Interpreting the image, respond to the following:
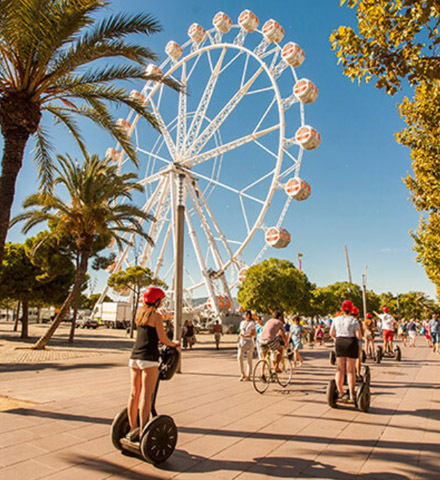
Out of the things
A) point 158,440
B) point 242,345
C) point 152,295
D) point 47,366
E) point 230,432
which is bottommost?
point 47,366

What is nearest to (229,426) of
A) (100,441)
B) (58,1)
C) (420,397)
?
(100,441)

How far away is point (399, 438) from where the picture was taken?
494 cm

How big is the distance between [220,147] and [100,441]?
2684 cm

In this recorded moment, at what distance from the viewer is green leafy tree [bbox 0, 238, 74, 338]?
21.7 m

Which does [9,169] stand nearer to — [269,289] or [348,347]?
[348,347]

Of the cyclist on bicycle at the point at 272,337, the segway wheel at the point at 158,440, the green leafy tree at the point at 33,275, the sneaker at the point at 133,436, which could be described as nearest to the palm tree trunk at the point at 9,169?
the sneaker at the point at 133,436

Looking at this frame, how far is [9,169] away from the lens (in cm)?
684

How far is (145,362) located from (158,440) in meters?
0.75

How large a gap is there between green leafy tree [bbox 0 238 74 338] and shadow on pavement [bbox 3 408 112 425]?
665 inches

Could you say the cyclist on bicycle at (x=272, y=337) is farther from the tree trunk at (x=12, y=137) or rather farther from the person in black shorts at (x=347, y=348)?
the tree trunk at (x=12, y=137)

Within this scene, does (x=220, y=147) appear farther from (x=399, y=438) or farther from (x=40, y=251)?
(x=399, y=438)

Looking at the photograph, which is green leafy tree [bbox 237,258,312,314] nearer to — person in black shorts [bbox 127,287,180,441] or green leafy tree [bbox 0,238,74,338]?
green leafy tree [bbox 0,238,74,338]

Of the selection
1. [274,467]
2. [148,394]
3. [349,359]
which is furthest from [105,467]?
A: [349,359]

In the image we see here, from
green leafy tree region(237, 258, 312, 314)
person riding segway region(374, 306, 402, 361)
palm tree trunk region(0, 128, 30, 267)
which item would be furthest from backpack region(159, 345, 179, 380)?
green leafy tree region(237, 258, 312, 314)
